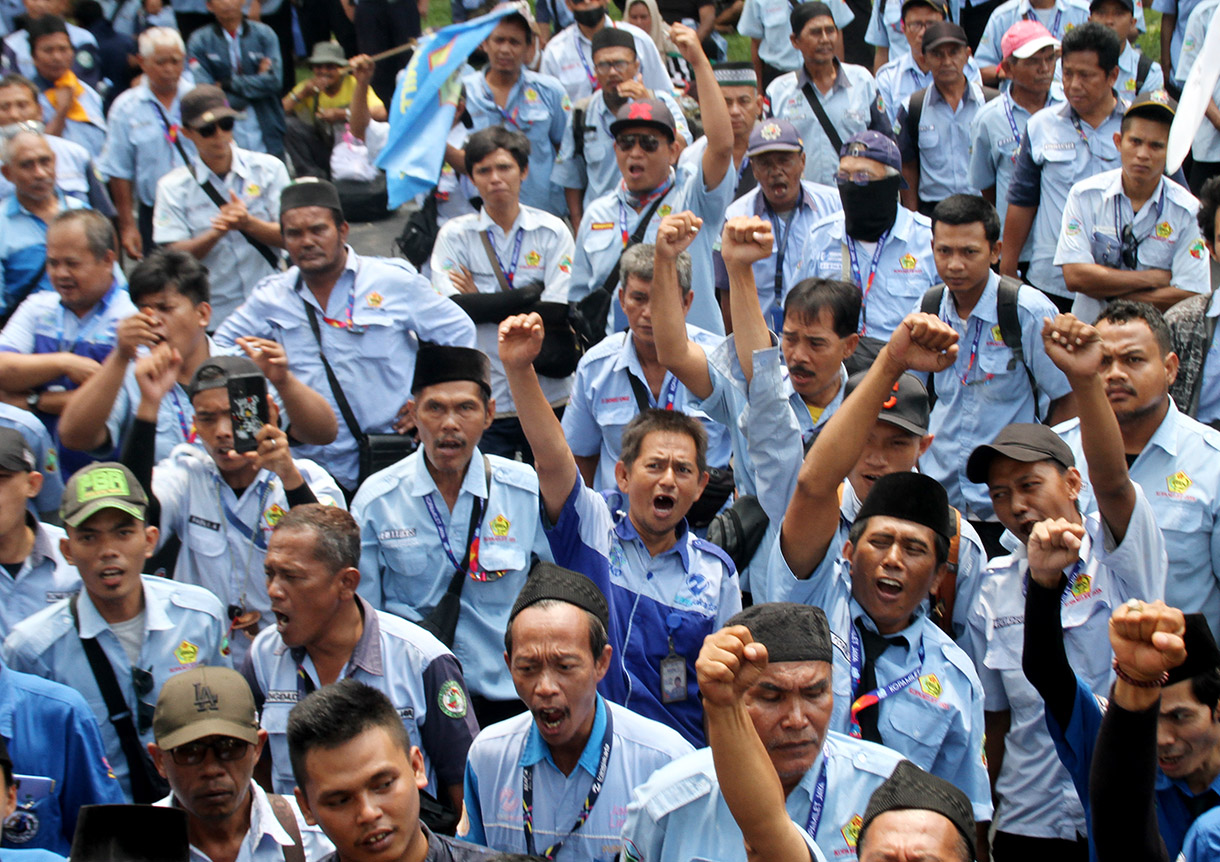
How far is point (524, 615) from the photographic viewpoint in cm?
394

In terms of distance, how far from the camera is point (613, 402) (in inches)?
241

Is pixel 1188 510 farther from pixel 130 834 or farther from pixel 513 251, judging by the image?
pixel 513 251

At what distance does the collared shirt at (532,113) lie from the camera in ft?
31.9

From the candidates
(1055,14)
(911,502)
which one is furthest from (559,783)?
(1055,14)

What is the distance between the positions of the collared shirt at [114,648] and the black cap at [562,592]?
136cm

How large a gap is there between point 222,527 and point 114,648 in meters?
0.84

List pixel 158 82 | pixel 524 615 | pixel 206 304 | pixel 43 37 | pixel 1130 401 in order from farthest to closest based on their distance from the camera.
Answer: pixel 43 37 < pixel 158 82 < pixel 206 304 < pixel 1130 401 < pixel 524 615

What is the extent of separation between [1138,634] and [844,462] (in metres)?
1.22

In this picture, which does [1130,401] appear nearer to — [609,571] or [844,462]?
[844,462]


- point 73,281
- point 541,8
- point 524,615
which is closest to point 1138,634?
point 524,615

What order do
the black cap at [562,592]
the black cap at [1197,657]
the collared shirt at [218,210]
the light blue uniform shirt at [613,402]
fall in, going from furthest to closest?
the collared shirt at [218,210], the light blue uniform shirt at [613,402], the black cap at [562,592], the black cap at [1197,657]

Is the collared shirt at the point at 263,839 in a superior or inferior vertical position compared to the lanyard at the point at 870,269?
inferior

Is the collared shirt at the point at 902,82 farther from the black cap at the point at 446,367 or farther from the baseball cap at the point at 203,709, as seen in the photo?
the baseball cap at the point at 203,709

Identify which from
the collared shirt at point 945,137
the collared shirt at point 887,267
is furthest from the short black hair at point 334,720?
the collared shirt at point 945,137
